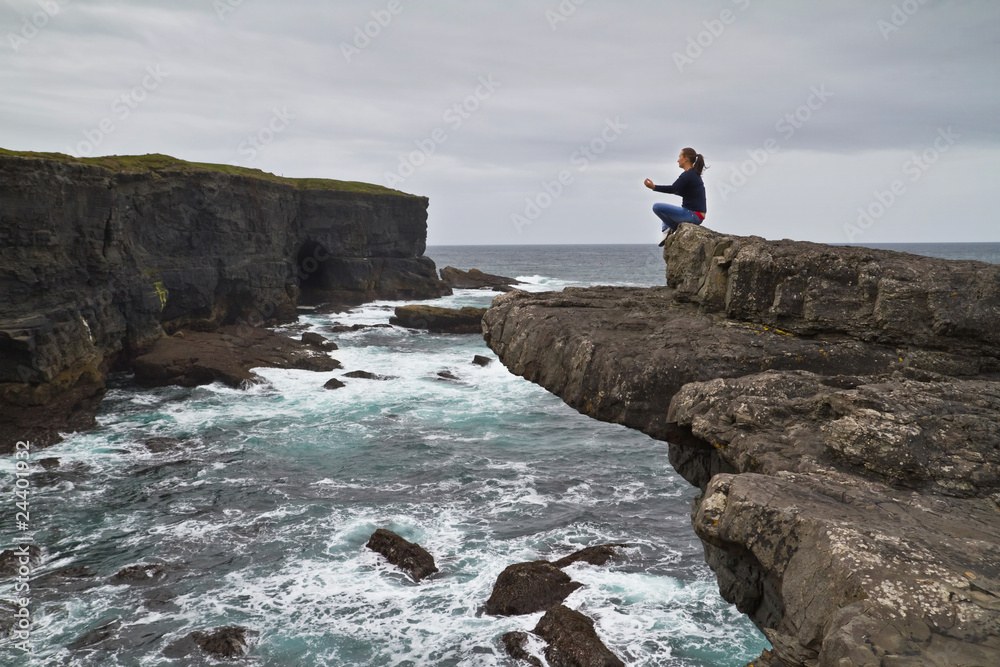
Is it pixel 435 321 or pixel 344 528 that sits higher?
pixel 435 321

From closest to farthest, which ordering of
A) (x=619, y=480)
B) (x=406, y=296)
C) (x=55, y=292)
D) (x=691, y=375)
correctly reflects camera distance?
(x=691, y=375)
(x=619, y=480)
(x=55, y=292)
(x=406, y=296)

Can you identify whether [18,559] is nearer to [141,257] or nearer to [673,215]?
[673,215]

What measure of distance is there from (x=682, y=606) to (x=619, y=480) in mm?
8331

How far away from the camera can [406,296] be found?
72188 mm

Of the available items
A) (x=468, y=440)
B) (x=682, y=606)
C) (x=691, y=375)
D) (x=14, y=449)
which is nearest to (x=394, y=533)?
(x=682, y=606)

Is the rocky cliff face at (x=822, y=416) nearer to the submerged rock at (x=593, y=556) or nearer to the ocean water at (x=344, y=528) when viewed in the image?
the ocean water at (x=344, y=528)

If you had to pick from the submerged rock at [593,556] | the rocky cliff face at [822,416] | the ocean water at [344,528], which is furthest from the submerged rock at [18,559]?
the rocky cliff face at [822,416]

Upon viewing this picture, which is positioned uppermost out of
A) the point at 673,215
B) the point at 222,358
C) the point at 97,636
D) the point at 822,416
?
the point at 673,215

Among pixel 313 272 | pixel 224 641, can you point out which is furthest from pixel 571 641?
pixel 313 272

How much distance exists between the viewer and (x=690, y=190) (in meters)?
11.1

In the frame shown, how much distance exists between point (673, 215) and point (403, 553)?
11.8 metres

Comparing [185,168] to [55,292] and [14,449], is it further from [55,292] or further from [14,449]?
[14,449]

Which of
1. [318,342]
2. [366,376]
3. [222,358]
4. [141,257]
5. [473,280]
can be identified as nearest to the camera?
[222,358]

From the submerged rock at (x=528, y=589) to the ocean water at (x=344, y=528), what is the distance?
0.32m
